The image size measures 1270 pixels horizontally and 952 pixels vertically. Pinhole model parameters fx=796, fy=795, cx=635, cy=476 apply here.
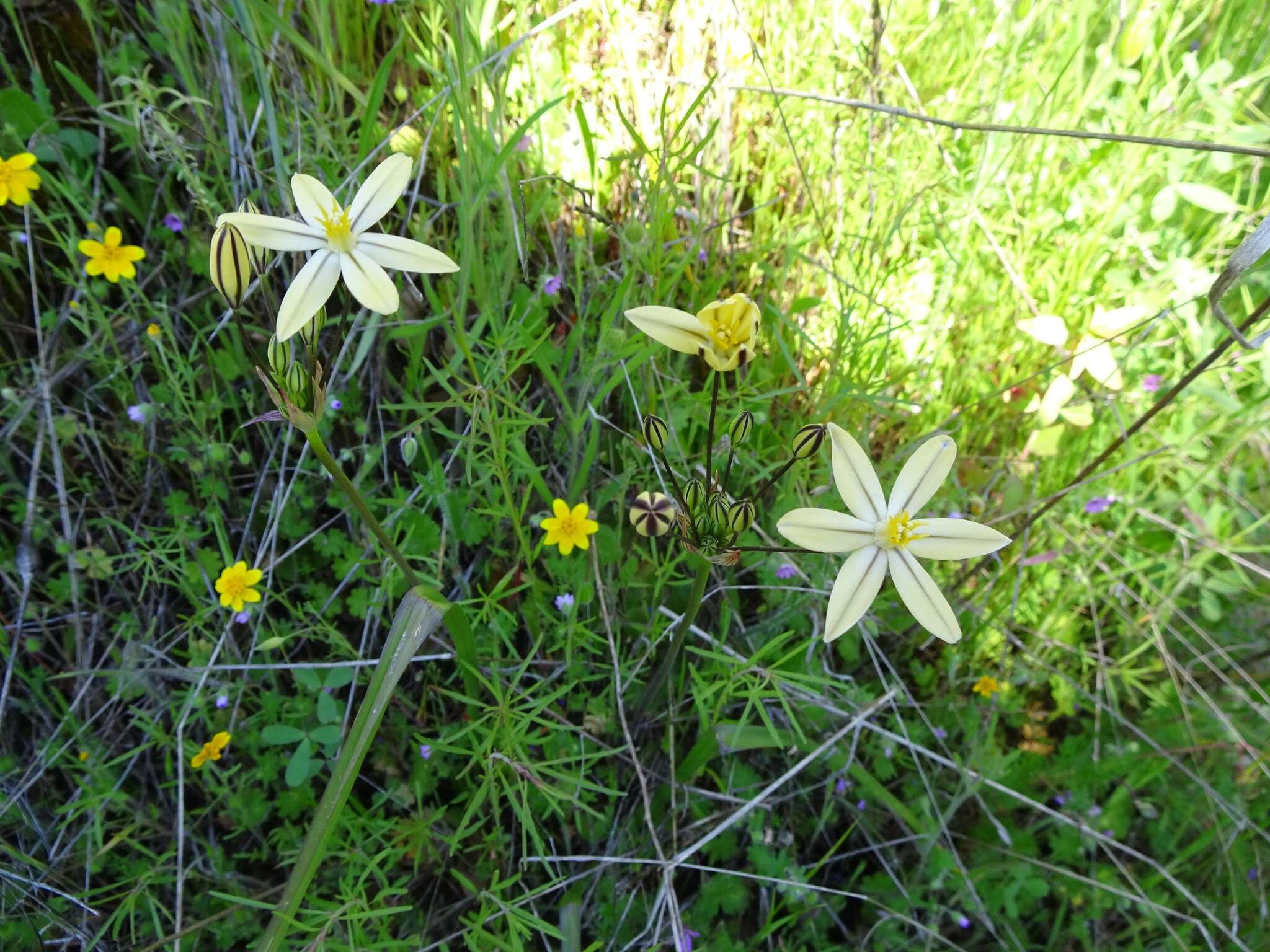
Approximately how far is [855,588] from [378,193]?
3.37ft

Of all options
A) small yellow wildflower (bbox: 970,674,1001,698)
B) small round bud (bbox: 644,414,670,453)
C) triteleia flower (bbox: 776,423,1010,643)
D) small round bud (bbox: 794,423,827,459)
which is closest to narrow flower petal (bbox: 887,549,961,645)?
triteleia flower (bbox: 776,423,1010,643)

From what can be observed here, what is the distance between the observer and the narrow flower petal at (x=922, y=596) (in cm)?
128

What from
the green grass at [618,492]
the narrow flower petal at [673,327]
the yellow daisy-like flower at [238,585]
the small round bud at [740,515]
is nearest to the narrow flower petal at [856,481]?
the small round bud at [740,515]

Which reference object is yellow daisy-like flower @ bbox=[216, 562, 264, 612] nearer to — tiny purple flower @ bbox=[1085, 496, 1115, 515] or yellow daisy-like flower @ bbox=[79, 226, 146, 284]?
yellow daisy-like flower @ bbox=[79, 226, 146, 284]

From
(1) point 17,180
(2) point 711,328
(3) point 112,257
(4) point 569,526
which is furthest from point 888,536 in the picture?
(1) point 17,180

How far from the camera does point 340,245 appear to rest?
4.27 feet

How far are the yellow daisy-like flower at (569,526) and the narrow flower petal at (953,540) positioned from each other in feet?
2.33

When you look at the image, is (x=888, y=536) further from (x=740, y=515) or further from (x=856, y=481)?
(x=740, y=515)

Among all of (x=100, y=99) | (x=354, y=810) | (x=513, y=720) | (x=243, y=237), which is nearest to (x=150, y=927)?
(x=354, y=810)

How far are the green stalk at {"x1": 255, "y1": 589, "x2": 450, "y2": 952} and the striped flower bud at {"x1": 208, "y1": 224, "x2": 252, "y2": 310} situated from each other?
0.36 m

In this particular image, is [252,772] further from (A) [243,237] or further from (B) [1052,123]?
(B) [1052,123]

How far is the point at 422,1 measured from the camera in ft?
7.14

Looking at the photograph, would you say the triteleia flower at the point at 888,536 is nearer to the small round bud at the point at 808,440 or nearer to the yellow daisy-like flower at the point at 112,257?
the small round bud at the point at 808,440

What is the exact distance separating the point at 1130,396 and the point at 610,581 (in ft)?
6.12
